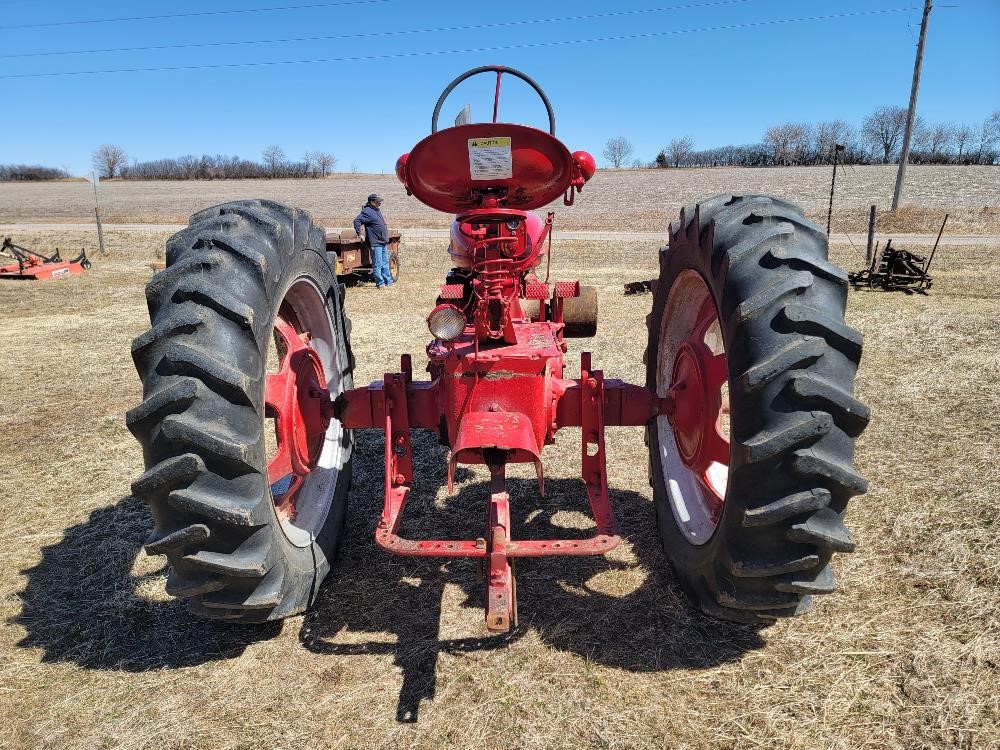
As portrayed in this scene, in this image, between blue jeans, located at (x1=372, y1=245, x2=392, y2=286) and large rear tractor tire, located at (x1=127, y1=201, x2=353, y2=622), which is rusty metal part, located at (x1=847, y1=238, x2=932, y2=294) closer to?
blue jeans, located at (x1=372, y1=245, x2=392, y2=286)

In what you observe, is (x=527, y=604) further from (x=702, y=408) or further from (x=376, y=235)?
(x=376, y=235)

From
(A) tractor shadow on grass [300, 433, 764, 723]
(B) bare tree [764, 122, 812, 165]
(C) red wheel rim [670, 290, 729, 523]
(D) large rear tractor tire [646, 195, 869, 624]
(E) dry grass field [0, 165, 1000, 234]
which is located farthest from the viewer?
(B) bare tree [764, 122, 812, 165]

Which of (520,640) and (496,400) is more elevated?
(496,400)

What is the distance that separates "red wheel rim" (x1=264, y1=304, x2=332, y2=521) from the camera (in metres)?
2.80

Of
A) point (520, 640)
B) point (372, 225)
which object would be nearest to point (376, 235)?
point (372, 225)

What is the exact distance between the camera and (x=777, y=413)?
2.02m

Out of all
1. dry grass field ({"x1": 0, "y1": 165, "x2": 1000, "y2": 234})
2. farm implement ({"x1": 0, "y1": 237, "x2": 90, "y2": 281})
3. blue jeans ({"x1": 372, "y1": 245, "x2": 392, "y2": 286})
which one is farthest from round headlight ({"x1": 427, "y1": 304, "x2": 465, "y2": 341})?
dry grass field ({"x1": 0, "y1": 165, "x2": 1000, "y2": 234})

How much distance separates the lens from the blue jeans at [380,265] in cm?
1233

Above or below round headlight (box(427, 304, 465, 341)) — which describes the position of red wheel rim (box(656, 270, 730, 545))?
below

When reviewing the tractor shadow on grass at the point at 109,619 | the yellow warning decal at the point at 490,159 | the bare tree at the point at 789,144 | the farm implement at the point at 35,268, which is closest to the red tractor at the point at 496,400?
the yellow warning decal at the point at 490,159

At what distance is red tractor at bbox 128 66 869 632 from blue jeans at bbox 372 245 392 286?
910 centimetres

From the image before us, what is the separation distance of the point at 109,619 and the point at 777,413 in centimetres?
292

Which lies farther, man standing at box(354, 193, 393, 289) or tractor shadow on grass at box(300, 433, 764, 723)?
man standing at box(354, 193, 393, 289)

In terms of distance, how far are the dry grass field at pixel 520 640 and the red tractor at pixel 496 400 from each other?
269 millimetres
